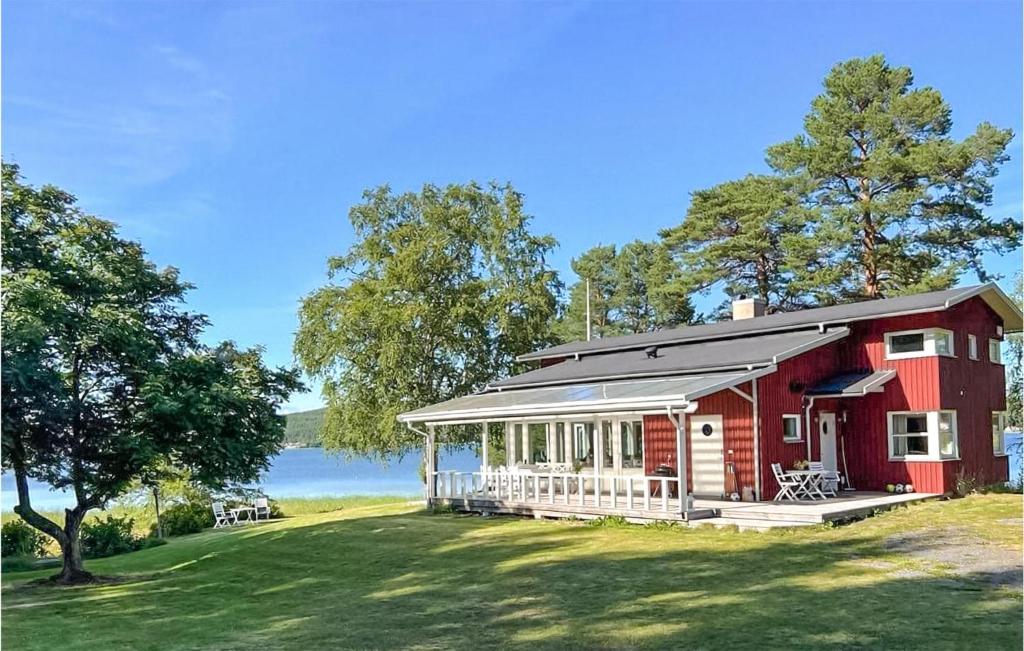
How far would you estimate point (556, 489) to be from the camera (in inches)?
813

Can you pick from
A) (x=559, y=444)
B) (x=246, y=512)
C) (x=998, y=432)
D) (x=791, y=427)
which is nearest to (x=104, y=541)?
(x=246, y=512)

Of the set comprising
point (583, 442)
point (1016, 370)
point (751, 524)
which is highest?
point (1016, 370)

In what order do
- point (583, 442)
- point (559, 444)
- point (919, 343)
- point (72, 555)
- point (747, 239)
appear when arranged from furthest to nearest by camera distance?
point (747, 239) → point (559, 444) → point (583, 442) → point (919, 343) → point (72, 555)

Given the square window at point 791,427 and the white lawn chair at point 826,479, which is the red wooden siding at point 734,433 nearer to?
the square window at point 791,427

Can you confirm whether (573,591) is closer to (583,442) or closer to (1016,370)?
(583,442)

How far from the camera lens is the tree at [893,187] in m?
31.1

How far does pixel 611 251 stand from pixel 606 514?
38.1 m

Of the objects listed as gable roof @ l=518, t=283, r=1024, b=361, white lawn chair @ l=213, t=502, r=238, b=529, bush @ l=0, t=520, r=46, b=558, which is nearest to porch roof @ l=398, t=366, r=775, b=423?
gable roof @ l=518, t=283, r=1024, b=361

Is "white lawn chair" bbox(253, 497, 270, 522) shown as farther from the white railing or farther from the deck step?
the deck step

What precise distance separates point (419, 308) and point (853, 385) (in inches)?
588

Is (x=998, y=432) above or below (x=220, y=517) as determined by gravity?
above

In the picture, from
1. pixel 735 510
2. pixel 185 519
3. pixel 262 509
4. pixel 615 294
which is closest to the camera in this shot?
pixel 735 510

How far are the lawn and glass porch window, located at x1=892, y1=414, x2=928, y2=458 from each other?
2030 millimetres

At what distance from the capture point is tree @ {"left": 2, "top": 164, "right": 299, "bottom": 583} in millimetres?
13352
